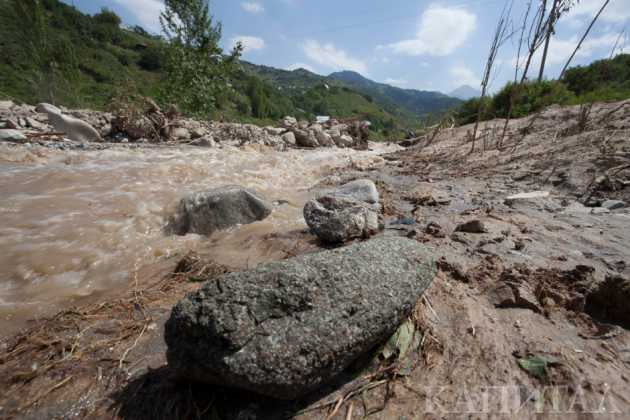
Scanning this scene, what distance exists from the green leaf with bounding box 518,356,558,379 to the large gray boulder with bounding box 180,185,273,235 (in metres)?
3.08

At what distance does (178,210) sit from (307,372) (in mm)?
3320

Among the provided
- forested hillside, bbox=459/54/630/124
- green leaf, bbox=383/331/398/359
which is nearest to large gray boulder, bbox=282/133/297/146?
forested hillside, bbox=459/54/630/124

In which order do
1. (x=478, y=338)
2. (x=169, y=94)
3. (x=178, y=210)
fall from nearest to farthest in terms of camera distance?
(x=478, y=338) < (x=178, y=210) < (x=169, y=94)

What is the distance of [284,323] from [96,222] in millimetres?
3620

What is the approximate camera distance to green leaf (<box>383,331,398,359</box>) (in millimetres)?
1400

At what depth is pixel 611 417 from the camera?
1.00 metres

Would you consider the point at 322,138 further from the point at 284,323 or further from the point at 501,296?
the point at 284,323

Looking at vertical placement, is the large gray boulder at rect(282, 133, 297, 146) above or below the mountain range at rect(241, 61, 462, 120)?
below

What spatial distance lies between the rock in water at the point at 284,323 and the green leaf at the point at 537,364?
575 millimetres

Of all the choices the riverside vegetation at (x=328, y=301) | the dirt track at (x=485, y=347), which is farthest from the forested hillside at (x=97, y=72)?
the dirt track at (x=485, y=347)

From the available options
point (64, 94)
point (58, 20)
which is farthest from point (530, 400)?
point (58, 20)

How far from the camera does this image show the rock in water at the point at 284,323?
109cm

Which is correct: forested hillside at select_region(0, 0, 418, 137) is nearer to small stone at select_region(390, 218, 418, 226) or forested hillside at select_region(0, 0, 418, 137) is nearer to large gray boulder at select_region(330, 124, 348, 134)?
large gray boulder at select_region(330, 124, 348, 134)

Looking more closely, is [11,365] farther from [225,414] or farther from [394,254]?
[394,254]
